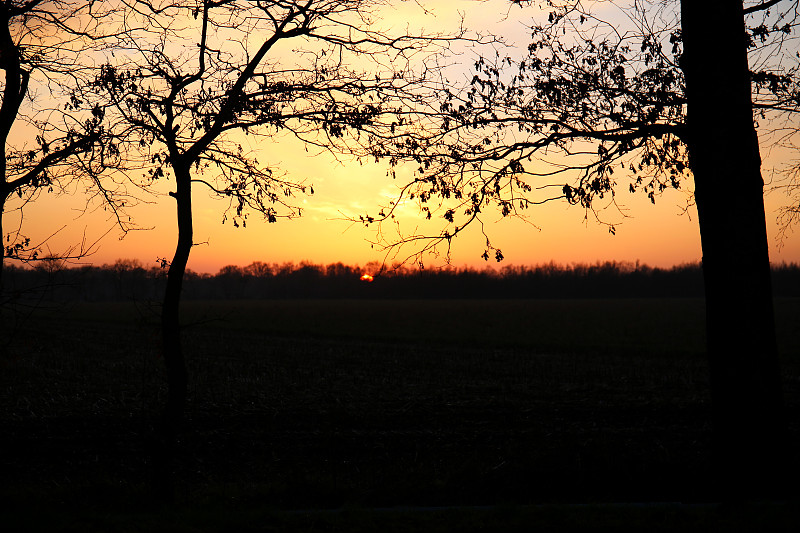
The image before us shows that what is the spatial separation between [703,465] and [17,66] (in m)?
10.2

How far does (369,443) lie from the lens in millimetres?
11141

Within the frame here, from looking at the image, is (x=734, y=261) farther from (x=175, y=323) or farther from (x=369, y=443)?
(x=369, y=443)

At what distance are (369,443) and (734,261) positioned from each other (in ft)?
23.8

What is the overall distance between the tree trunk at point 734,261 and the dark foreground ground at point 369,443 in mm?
822

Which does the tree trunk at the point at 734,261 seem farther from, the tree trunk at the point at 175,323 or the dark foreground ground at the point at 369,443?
the tree trunk at the point at 175,323

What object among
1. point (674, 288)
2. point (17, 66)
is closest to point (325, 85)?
point (17, 66)

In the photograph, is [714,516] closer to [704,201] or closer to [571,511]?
[571,511]

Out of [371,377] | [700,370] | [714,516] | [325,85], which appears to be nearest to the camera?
[714,516]

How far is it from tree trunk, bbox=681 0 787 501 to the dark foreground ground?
822 millimetres

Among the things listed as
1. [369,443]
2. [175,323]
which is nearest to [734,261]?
[175,323]

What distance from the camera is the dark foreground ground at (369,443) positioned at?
18.1 ft

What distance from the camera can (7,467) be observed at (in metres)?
9.95

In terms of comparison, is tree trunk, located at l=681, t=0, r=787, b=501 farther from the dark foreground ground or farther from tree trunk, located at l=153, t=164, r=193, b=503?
tree trunk, located at l=153, t=164, r=193, b=503

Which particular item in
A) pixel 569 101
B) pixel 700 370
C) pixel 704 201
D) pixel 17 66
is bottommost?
pixel 700 370
